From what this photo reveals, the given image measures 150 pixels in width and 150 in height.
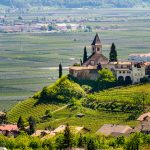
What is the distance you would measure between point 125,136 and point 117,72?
78.8ft

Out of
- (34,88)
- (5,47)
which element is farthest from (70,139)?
(5,47)

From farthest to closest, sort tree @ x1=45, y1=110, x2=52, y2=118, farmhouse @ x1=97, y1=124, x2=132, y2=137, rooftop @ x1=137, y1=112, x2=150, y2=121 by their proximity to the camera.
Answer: tree @ x1=45, y1=110, x2=52, y2=118, rooftop @ x1=137, y1=112, x2=150, y2=121, farmhouse @ x1=97, y1=124, x2=132, y2=137

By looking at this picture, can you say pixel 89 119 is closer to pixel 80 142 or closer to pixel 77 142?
pixel 80 142

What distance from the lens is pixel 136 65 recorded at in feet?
287

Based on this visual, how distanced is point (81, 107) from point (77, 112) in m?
1.50

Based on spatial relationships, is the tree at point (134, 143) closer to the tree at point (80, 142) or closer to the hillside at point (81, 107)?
the tree at point (80, 142)

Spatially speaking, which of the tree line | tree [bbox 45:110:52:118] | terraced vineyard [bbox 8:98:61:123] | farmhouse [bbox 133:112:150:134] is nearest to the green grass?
tree [bbox 45:110:52:118]

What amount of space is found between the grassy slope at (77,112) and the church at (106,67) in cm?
249

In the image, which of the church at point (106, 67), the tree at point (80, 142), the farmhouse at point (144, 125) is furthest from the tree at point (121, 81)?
the tree at point (80, 142)

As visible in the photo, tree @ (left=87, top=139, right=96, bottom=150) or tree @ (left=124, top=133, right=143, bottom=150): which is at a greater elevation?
tree @ (left=124, top=133, right=143, bottom=150)

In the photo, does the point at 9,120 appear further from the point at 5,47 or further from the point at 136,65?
the point at 5,47

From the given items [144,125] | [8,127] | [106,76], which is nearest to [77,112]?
[106,76]

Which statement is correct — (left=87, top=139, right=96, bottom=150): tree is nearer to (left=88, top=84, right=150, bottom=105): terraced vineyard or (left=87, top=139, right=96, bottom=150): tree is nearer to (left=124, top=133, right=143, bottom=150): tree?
(left=124, top=133, right=143, bottom=150): tree

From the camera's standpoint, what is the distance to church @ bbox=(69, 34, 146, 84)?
86688 millimetres
